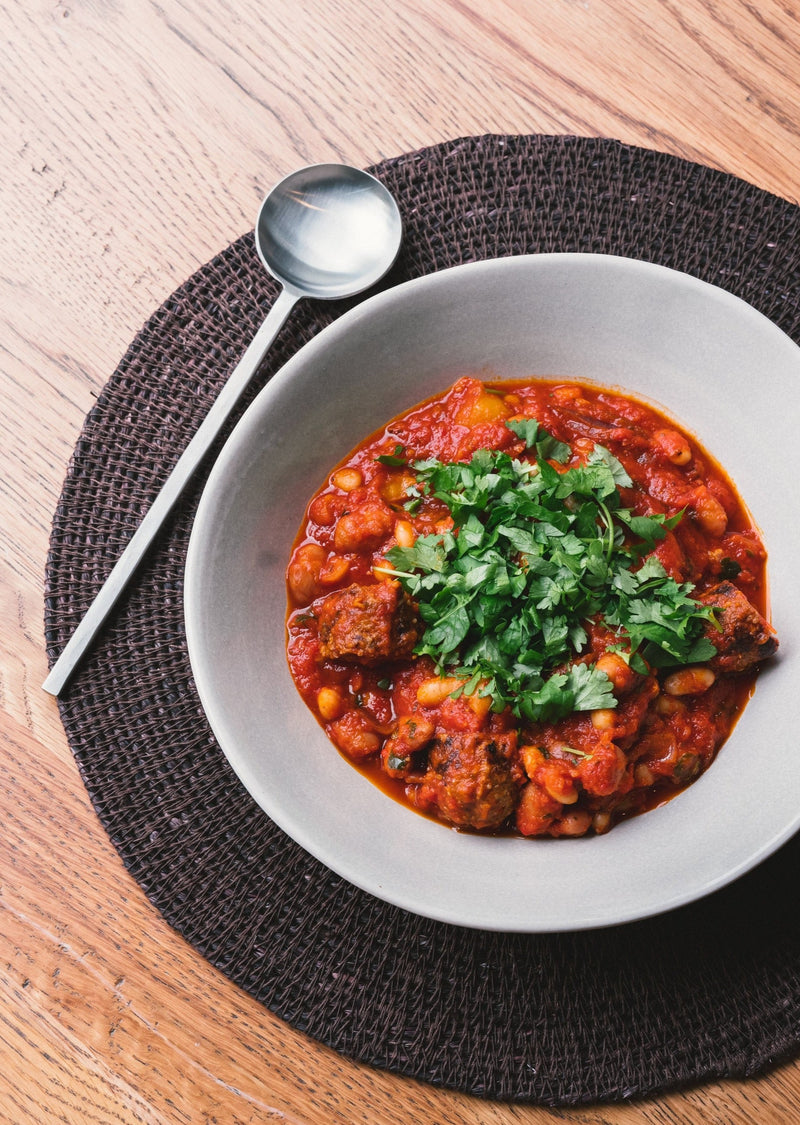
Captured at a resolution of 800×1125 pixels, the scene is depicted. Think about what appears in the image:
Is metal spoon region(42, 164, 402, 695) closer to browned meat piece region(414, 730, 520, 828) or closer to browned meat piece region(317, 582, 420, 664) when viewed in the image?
browned meat piece region(317, 582, 420, 664)

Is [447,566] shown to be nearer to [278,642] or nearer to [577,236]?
[278,642]

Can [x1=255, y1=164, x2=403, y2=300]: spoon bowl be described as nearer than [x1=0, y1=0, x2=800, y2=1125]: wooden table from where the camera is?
Yes

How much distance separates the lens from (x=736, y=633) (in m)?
3.51

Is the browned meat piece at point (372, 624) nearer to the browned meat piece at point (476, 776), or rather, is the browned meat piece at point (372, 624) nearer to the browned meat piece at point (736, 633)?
the browned meat piece at point (476, 776)

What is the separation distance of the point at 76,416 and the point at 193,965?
8.36ft

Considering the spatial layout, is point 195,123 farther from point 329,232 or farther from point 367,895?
point 367,895

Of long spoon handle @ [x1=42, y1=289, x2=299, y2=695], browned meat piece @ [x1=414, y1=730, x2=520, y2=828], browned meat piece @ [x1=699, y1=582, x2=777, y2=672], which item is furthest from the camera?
long spoon handle @ [x1=42, y1=289, x2=299, y2=695]

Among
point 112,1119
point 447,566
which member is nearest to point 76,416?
point 447,566

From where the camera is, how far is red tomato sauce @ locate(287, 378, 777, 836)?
3.44 meters

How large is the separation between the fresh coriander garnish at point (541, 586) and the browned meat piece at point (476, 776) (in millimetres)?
158

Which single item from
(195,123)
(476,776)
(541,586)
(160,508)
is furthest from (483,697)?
(195,123)

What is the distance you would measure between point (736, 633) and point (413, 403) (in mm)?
1657

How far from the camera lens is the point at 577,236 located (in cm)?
411

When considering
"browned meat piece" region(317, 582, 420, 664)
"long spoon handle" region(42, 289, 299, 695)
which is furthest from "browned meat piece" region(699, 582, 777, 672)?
"long spoon handle" region(42, 289, 299, 695)
